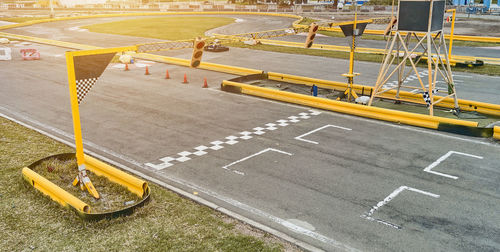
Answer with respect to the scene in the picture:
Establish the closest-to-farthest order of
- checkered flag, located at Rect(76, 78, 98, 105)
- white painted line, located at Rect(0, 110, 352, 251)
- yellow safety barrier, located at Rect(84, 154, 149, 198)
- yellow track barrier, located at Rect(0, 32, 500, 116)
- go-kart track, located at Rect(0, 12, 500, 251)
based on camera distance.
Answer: white painted line, located at Rect(0, 110, 352, 251) → go-kart track, located at Rect(0, 12, 500, 251) → checkered flag, located at Rect(76, 78, 98, 105) → yellow safety barrier, located at Rect(84, 154, 149, 198) → yellow track barrier, located at Rect(0, 32, 500, 116)

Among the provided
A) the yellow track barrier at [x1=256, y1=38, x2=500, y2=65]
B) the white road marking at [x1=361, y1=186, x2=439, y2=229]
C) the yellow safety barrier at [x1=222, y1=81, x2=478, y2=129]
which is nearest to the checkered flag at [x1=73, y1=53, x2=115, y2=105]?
the white road marking at [x1=361, y1=186, x2=439, y2=229]

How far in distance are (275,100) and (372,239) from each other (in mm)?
11616

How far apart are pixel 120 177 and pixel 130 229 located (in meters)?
1.98

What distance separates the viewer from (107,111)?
17500mm

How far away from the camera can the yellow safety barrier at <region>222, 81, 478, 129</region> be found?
15.0 m

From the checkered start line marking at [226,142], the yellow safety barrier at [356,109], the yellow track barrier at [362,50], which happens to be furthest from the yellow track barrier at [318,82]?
the checkered start line marking at [226,142]

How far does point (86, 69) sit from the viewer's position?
9.20 meters

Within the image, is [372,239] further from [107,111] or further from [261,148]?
[107,111]

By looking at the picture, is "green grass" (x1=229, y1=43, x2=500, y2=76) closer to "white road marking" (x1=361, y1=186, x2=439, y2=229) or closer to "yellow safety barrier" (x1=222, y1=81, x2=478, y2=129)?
"yellow safety barrier" (x1=222, y1=81, x2=478, y2=129)

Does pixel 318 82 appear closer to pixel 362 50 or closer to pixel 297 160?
pixel 297 160

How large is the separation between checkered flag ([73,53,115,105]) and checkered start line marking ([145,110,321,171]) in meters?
3.35

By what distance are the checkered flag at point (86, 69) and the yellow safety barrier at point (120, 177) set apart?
208cm

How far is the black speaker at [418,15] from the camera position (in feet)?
51.0

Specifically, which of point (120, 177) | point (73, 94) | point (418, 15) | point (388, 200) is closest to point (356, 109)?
point (418, 15)
